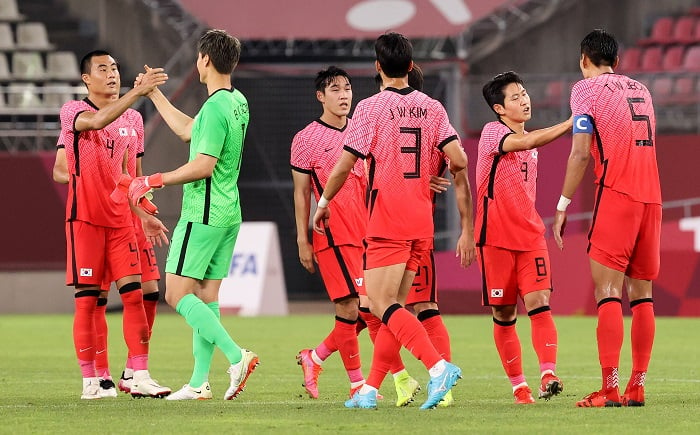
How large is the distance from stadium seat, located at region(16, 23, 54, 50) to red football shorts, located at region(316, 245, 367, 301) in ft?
58.2

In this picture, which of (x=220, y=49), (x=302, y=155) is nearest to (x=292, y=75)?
(x=302, y=155)

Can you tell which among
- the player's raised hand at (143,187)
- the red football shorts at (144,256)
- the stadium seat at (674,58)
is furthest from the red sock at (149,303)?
the stadium seat at (674,58)

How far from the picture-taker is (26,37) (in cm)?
2600

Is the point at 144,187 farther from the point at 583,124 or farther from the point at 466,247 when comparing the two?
the point at 583,124

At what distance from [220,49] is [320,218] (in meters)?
1.26

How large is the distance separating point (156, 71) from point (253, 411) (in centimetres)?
230

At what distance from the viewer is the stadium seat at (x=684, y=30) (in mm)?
26500

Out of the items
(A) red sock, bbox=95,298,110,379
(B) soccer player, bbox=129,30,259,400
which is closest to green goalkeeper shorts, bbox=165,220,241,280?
(B) soccer player, bbox=129,30,259,400

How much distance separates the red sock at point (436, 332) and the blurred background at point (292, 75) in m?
12.6

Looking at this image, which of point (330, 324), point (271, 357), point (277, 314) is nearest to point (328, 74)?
point (271, 357)

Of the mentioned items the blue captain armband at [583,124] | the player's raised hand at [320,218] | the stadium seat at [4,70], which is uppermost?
the stadium seat at [4,70]

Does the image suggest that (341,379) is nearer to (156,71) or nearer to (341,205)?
(341,205)

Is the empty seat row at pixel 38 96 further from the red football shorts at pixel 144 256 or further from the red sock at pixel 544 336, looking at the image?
the red sock at pixel 544 336

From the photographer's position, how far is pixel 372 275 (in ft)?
25.9
